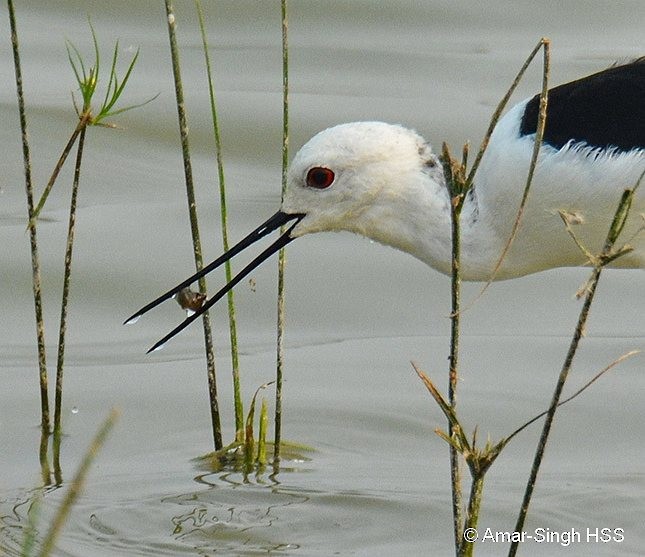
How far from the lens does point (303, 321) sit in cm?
610

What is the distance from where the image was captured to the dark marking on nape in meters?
4.41

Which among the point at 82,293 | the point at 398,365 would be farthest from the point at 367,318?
the point at 82,293

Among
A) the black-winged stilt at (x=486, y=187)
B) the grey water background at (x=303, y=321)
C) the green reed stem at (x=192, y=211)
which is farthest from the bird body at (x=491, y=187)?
the grey water background at (x=303, y=321)

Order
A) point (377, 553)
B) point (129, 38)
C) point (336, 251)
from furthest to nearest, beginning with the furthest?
point (129, 38), point (336, 251), point (377, 553)

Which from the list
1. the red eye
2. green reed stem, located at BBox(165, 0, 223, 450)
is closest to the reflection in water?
green reed stem, located at BBox(165, 0, 223, 450)

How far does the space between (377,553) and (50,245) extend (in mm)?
2785

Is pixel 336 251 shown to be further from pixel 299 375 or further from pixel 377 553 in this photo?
pixel 377 553

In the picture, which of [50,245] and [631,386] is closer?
[631,386]

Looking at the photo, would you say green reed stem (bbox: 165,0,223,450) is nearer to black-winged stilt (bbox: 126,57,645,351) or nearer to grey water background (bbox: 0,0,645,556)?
black-winged stilt (bbox: 126,57,645,351)

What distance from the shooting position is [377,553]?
4.05 meters

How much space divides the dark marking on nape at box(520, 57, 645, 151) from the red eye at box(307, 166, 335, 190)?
566 mm

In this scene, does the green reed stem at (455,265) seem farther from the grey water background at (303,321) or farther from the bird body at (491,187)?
the bird body at (491,187)

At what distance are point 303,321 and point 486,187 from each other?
1.77 meters

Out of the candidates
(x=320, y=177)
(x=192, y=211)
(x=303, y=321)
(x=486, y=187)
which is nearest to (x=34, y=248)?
(x=192, y=211)
